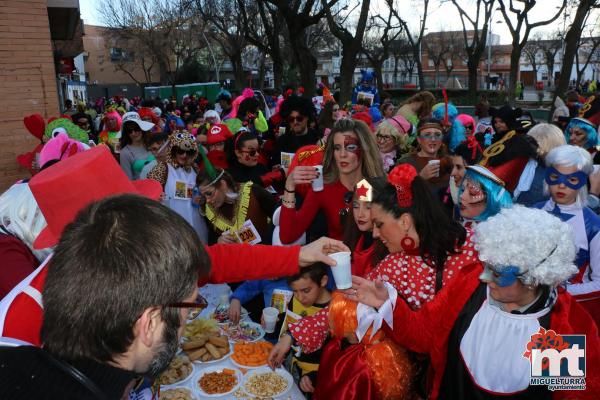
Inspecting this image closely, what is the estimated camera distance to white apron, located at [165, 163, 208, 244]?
4.60m

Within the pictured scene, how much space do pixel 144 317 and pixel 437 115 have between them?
25.5ft

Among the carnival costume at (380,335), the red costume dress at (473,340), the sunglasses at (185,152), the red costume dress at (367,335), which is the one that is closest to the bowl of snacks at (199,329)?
the red costume dress at (367,335)

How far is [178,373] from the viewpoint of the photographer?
2.66 m

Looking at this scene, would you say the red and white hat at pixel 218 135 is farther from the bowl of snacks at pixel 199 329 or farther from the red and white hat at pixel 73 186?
the red and white hat at pixel 73 186

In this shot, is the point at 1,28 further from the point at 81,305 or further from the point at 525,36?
the point at 525,36

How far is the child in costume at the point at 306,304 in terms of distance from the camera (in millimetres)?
2752

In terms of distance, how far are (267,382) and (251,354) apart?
312mm

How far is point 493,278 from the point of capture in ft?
6.37

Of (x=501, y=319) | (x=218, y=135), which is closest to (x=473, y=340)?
(x=501, y=319)

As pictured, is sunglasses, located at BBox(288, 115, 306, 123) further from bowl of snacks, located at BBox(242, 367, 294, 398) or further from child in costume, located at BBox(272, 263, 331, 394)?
bowl of snacks, located at BBox(242, 367, 294, 398)

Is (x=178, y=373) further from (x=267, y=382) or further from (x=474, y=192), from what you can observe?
(x=474, y=192)

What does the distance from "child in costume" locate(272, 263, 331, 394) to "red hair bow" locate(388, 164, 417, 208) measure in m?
0.74

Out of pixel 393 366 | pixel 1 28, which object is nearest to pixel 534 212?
pixel 393 366

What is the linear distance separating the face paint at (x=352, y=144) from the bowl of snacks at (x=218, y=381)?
1.92m
